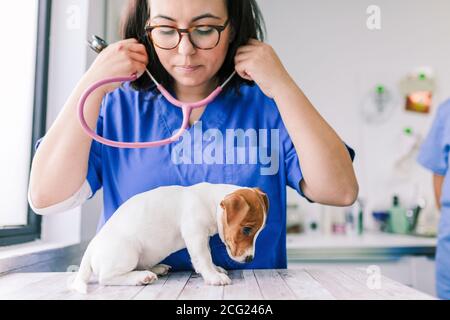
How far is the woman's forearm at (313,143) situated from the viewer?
0.52 m

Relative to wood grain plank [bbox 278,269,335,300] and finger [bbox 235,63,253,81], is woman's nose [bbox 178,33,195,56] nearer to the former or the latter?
finger [bbox 235,63,253,81]

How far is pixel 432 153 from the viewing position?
3.36 feet

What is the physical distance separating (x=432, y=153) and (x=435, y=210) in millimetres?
152

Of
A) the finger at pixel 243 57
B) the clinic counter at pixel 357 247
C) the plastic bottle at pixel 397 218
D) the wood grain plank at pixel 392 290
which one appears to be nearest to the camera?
the wood grain plank at pixel 392 290

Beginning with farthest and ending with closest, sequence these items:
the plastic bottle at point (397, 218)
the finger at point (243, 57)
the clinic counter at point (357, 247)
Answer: the plastic bottle at point (397, 218), the clinic counter at point (357, 247), the finger at point (243, 57)

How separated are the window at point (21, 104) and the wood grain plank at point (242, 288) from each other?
32 cm

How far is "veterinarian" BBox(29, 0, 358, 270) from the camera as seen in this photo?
52 centimetres

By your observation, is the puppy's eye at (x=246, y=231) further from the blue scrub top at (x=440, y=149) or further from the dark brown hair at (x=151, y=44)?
the blue scrub top at (x=440, y=149)

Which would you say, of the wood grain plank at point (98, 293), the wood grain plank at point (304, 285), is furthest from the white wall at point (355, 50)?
the wood grain plank at point (98, 293)

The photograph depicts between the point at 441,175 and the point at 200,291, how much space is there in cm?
81

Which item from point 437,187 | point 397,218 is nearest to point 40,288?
point 397,218

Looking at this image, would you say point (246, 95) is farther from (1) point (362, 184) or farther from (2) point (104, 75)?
(1) point (362, 184)

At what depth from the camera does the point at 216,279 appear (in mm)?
478
